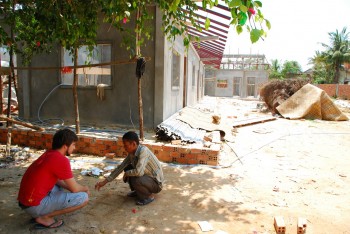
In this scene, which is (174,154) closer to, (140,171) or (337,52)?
(140,171)

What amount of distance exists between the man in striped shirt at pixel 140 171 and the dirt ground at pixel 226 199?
0.66ft

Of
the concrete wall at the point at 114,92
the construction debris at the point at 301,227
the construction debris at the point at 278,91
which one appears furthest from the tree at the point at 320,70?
the construction debris at the point at 301,227

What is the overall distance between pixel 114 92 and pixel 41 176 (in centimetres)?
509

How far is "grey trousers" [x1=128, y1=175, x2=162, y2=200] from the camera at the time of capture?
343 centimetres

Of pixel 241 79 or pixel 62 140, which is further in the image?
pixel 241 79

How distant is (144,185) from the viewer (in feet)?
11.2

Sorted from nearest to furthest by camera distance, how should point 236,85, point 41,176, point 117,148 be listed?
1. point 41,176
2. point 117,148
3. point 236,85

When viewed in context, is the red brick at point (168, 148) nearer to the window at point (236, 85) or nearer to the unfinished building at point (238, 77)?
the unfinished building at point (238, 77)

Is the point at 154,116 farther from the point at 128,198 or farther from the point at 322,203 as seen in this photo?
the point at 322,203

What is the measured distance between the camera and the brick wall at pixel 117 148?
5.19 meters

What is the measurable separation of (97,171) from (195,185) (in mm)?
1649

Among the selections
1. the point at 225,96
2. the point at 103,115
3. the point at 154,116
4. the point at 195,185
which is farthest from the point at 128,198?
the point at 225,96

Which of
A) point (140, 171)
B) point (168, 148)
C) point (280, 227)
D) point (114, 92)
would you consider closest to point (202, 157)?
point (168, 148)

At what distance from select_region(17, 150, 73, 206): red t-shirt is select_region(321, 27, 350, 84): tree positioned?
39610mm
